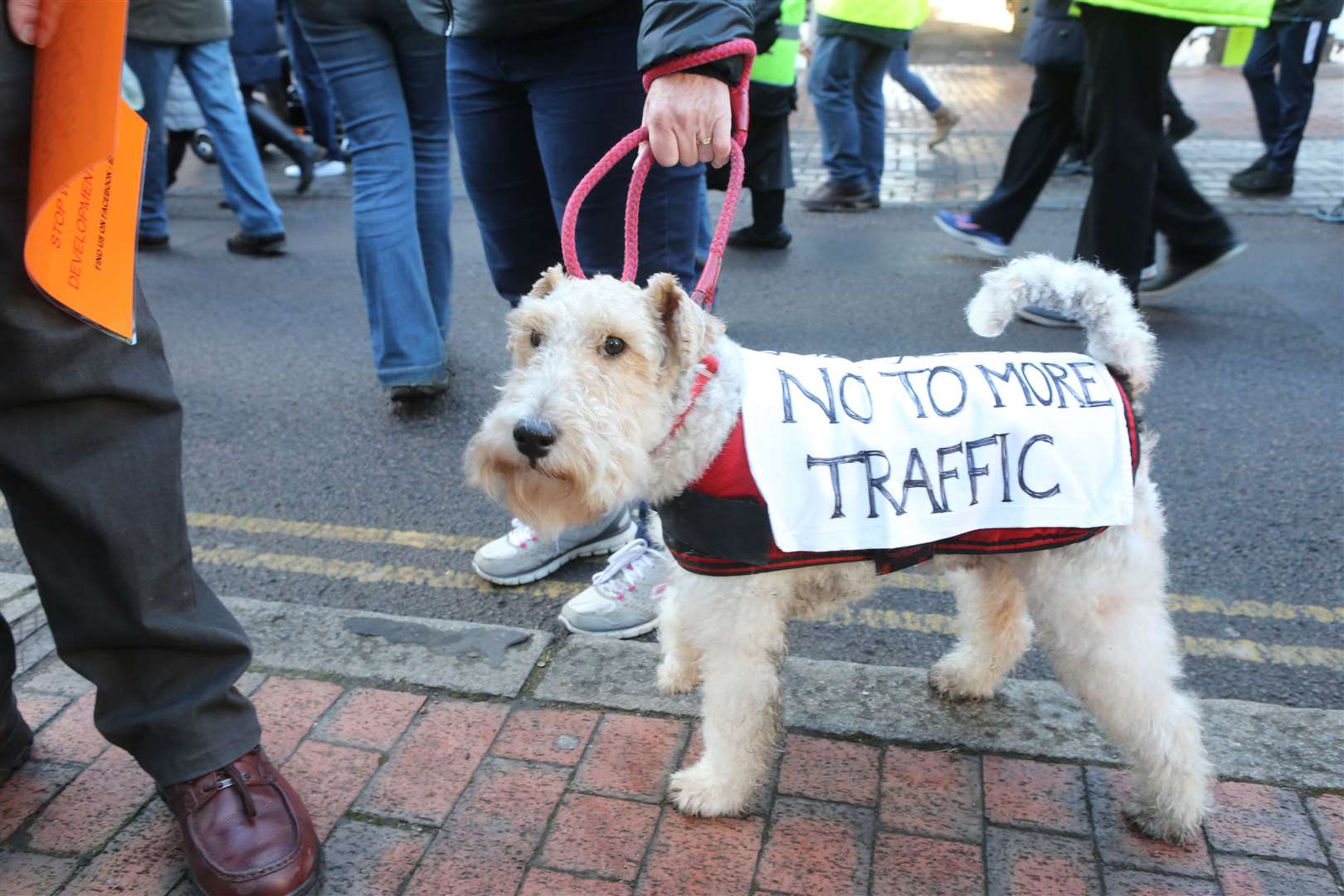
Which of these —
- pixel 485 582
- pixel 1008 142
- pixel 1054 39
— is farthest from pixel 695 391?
pixel 1008 142

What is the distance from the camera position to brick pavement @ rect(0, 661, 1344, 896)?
1995 millimetres

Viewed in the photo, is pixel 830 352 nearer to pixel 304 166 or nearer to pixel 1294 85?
pixel 1294 85

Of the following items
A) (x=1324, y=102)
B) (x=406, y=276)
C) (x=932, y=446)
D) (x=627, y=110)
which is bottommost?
(x=1324, y=102)

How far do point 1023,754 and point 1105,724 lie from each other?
237 mm

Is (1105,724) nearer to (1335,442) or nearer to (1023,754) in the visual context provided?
(1023,754)

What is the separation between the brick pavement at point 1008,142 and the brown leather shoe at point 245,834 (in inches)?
263

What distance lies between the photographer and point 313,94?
9445mm

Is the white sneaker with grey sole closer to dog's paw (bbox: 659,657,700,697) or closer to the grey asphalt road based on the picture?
the grey asphalt road

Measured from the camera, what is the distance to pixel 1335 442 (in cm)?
381

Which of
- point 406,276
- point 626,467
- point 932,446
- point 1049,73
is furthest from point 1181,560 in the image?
point 1049,73

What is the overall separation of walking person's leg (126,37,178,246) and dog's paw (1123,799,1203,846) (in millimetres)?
5818

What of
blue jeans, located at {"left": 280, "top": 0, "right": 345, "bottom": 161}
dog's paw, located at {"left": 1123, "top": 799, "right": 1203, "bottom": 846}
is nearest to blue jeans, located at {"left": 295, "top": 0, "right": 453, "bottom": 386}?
dog's paw, located at {"left": 1123, "top": 799, "right": 1203, "bottom": 846}

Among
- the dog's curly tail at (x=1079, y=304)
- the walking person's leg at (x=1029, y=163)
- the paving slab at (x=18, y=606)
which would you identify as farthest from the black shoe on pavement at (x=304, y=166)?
the dog's curly tail at (x=1079, y=304)

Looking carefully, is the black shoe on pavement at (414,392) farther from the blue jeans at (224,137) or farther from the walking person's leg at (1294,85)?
the walking person's leg at (1294,85)
